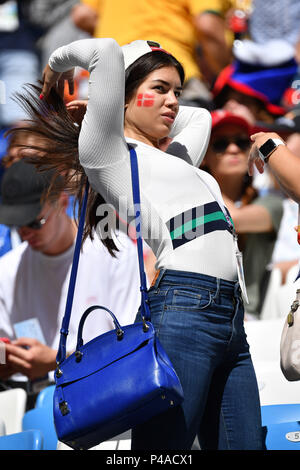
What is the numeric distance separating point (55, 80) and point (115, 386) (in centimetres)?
100

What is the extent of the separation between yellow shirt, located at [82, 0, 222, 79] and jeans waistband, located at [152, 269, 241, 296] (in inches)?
131

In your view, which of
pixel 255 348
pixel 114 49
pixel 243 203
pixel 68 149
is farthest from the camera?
pixel 243 203

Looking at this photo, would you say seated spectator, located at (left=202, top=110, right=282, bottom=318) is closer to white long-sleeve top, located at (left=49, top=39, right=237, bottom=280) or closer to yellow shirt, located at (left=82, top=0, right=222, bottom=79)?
yellow shirt, located at (left=82, top=0, right=222, bottom=79)

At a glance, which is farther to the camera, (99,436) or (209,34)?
(209,34)

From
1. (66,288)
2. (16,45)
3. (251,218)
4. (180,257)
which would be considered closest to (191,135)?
(180,257)

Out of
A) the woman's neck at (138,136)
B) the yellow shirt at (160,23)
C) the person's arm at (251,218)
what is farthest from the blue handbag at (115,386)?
the yellow shirt at (160,23)

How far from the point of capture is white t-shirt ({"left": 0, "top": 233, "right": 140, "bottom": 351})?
154 inches

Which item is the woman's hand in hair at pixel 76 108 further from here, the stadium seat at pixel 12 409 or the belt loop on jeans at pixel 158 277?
the stadium seat at pixel 12 409

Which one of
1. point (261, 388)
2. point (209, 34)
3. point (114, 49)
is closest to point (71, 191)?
point (114, 49)

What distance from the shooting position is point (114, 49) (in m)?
2.22

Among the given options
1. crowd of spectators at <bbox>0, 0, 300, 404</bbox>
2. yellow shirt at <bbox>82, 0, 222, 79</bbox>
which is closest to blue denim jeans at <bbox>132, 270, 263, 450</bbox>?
crowd of spectators at <bbox>0, 0, 300, 404</bbox>

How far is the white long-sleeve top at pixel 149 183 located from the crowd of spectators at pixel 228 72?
139cm

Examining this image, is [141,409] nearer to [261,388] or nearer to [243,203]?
[261,388]

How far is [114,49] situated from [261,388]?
4.77 feet
